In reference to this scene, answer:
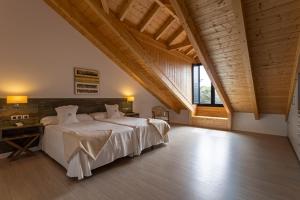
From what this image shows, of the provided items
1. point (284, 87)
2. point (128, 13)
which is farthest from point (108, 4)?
point (284, 87)

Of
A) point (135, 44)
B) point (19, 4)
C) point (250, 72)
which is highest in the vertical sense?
point (19, 4)

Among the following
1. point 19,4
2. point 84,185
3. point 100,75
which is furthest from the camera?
point 100,75

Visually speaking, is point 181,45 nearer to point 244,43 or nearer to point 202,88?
point 244,43

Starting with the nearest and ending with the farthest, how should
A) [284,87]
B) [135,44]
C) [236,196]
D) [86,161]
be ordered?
[236,196], [86,161], [284,87], [135,44]

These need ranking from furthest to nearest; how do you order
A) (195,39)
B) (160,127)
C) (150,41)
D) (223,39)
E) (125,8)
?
1. (150,41)
2. (160,127)
3. (125,8)
4. (195,39)
5. (223,39)

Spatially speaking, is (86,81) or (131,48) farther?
(86,81)

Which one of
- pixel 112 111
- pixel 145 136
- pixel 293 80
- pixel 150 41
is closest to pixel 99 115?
pixel 112 111

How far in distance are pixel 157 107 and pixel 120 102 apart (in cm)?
195

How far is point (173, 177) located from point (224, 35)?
2.69 m

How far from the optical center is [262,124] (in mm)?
5418

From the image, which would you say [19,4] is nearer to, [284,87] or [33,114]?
[33,114]

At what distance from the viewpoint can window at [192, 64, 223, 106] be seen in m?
6.68

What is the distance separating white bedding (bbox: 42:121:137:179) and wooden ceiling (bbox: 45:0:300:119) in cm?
231

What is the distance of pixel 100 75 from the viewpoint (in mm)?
5098
